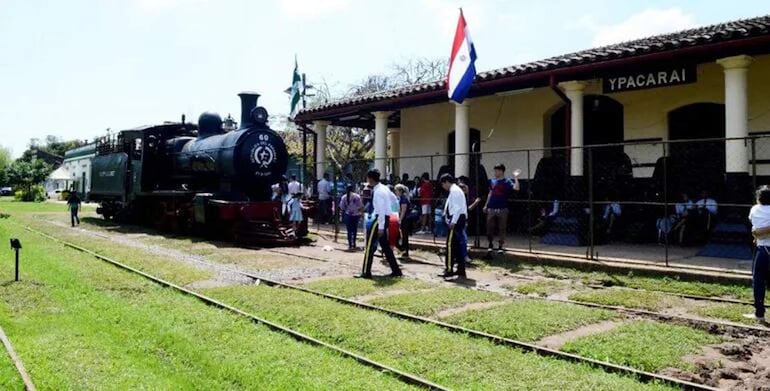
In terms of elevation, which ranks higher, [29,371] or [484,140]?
[484,140]

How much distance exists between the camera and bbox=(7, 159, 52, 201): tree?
5789 centimetres

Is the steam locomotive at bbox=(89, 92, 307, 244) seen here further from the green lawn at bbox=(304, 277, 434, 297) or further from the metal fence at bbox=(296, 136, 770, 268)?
the green lawn at bbox=(304, 277, 434, 297)

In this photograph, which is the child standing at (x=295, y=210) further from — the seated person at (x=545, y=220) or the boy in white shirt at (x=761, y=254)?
the boy in white shirt at (x=761, y=254)

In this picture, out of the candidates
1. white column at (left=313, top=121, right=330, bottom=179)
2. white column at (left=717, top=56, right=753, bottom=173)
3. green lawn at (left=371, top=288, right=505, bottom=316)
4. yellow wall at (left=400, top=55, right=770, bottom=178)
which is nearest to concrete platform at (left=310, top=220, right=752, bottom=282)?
white column at (left=717, top=56, right=753, bottom=173)

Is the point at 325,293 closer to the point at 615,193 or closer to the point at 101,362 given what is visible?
the point at 101,362

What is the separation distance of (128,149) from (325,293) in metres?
14.1

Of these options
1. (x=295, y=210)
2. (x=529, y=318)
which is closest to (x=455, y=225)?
(x=529, y=318)

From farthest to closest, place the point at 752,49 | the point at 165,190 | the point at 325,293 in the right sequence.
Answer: the point at 165,190
the point at 752,49
the point at 325,293

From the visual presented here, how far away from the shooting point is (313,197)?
19.5 metres

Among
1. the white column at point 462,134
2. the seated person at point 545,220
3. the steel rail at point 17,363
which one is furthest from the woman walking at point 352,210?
the steel rail at point 17,363

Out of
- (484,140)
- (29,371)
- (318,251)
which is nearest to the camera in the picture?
(29,371)

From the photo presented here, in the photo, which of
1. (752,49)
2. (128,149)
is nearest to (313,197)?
(128,149)

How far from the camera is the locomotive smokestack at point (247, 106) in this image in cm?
1653

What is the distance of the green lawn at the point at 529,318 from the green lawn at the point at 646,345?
48 centimetres
